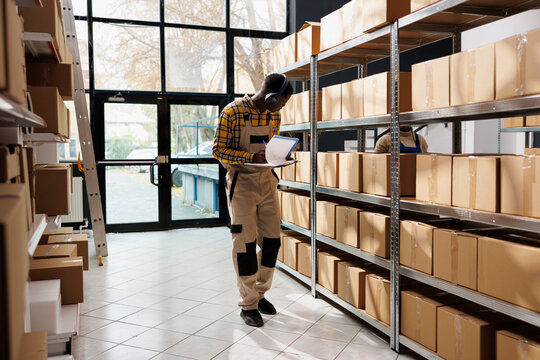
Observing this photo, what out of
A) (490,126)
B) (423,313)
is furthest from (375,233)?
(490,126)

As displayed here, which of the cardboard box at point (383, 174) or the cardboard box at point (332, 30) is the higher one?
the cardboard box at point (332, 30)

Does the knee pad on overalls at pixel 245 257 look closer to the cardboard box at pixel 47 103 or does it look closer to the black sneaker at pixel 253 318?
the black sneaker at pixel 253 318

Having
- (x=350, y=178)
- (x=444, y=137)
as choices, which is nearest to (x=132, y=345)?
(x=350, y=178)

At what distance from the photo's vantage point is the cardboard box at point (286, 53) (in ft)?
14.9

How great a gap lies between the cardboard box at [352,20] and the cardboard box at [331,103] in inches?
16.5

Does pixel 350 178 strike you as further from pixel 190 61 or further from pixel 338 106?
pixel 190 61

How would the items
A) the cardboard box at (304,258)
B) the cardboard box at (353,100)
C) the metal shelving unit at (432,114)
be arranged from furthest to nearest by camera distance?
1. the cardboard box at (304,258)
2. the cardboard box at (353,100)
3. the metal shelving unit at (432,114)

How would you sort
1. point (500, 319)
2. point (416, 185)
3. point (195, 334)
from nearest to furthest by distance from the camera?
point (500, 319)
point (416, 185)
point (195, 334)

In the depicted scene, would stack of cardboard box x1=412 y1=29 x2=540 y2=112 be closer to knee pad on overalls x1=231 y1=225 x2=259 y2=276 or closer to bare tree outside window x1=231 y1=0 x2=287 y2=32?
knee pad on overalls x1=231 y1=225 x2=259 y2=276

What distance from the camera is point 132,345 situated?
308cm

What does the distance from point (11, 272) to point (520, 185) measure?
6.81 ft

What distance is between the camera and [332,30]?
3766 mm

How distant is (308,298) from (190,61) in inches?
186

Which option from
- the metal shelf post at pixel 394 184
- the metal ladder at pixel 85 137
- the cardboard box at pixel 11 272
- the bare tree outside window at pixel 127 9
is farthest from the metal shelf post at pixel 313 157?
the bare tree outside window at pixel 127 9
